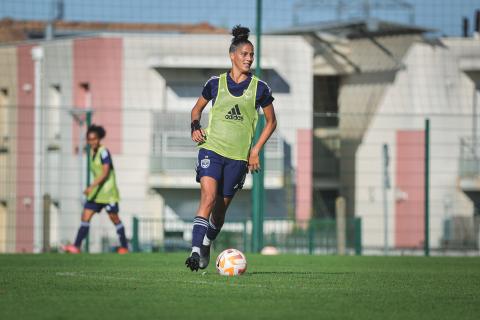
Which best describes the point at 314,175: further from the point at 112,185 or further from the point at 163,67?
the point at 112,185

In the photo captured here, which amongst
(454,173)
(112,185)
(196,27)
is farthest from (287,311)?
(196,27)

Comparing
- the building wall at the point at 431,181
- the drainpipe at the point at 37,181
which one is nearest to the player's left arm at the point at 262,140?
the building wall at the point at 431,181

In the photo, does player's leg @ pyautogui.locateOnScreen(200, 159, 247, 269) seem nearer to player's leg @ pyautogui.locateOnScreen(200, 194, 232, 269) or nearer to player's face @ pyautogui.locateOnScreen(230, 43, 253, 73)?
player's leg @ pyautogui.locateOnScreen(200, 194, 232, 269)

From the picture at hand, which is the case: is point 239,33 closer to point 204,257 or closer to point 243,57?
point 243,57

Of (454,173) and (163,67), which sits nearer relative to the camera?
(454,173)

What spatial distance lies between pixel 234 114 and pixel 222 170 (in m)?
0.52

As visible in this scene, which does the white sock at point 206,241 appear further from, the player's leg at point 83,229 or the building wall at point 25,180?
the building wall at point 25,180

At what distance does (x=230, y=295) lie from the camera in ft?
26.3

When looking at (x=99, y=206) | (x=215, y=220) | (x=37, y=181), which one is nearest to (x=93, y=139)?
(x=99, y=206)

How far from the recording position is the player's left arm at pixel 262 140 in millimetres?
10570

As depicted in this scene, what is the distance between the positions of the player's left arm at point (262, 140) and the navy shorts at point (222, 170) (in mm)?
120

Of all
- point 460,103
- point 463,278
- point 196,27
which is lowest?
point 463,278

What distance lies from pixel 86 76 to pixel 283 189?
41.5ft

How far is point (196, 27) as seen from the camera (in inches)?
2320
